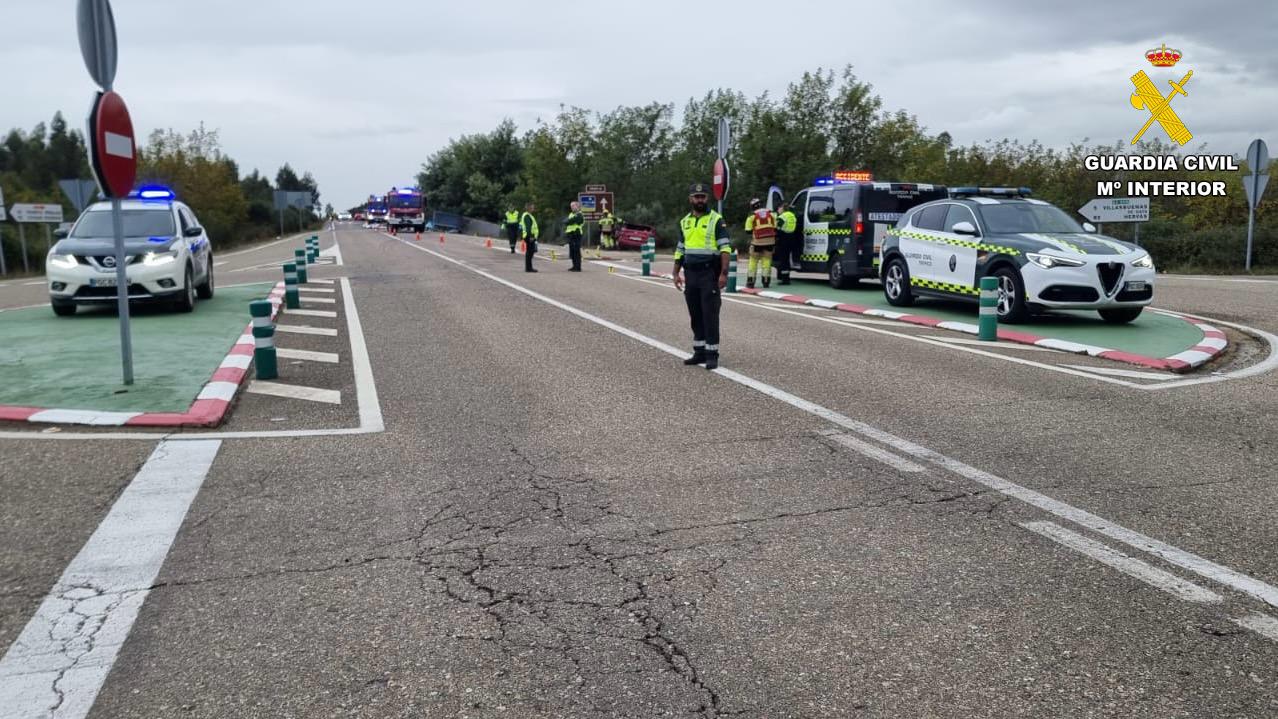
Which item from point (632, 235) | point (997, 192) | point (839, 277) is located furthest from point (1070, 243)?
point (632, 235)

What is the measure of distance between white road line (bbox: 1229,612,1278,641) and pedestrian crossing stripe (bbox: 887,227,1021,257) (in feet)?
33.2

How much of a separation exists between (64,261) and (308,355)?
5.48 m

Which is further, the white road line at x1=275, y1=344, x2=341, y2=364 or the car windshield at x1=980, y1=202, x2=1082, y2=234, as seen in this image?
the car windshield at x1=980, y1=202, x2=1082, y2=234

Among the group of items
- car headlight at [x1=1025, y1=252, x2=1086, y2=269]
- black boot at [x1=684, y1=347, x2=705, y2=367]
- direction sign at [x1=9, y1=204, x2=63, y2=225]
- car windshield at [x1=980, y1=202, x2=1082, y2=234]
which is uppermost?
direction sign at [x1=9, y1=204, x2=63, y2=225]

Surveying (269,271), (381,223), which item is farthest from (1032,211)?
(381,223)

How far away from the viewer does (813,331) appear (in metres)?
13.3

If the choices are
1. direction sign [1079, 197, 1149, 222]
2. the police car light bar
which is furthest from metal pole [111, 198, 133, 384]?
direction sign [1079, 197, 1149, 222]

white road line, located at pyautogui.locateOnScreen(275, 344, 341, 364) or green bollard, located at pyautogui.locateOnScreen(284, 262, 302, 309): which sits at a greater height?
green bollard, located at pyautogui.locateOnScreen(284, 262, 302, 309)

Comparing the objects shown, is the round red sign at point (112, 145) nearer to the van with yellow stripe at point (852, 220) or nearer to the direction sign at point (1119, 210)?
the van with yellow stripe at point (852, 220)

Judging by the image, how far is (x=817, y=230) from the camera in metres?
20.2

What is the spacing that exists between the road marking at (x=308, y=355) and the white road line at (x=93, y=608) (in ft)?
16.6

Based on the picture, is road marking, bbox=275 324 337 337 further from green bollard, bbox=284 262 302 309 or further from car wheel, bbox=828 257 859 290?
car wheel, bbox=828 257 859 290

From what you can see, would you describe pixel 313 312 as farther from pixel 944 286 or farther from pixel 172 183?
pixel 172 183

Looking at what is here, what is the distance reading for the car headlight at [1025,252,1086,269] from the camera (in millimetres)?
12702
